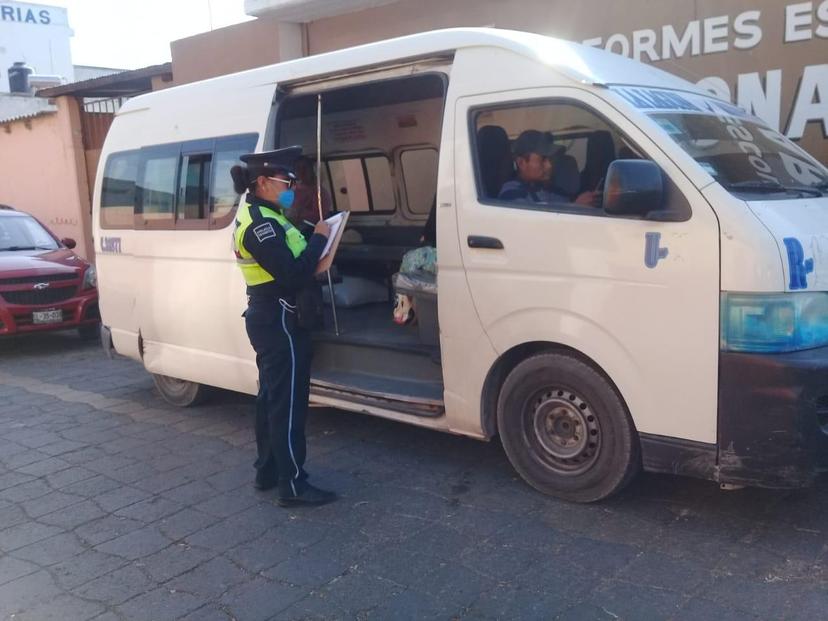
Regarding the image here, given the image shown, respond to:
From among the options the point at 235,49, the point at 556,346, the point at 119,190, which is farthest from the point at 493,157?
the point at 235,49

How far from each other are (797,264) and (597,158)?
1.16 metres

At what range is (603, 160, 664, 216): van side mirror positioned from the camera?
12.0 feet

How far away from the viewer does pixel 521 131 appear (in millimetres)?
4434

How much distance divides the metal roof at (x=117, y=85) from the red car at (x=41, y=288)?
3.60 m

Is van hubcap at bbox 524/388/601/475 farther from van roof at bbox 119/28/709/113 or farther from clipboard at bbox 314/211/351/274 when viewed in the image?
van roof at bbox 119/28/709/113

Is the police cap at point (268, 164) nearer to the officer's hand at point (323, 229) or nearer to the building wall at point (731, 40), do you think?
the officer's hand at point (323, 229)

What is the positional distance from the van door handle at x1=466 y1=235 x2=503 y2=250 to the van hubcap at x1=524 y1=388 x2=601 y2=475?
815 mm

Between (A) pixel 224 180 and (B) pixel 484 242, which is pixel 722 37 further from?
(A) pixel 224 180

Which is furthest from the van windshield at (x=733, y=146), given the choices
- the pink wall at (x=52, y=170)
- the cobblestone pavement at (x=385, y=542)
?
the pink wall at (x=52, y=170)

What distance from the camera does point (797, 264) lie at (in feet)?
11.5

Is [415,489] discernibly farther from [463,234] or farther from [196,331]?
[196,331]

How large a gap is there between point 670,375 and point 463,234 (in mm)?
1360

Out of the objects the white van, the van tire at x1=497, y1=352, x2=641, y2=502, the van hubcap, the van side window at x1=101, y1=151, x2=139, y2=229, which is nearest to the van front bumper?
the white van

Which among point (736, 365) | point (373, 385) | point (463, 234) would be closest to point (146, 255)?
point (373, 385)
